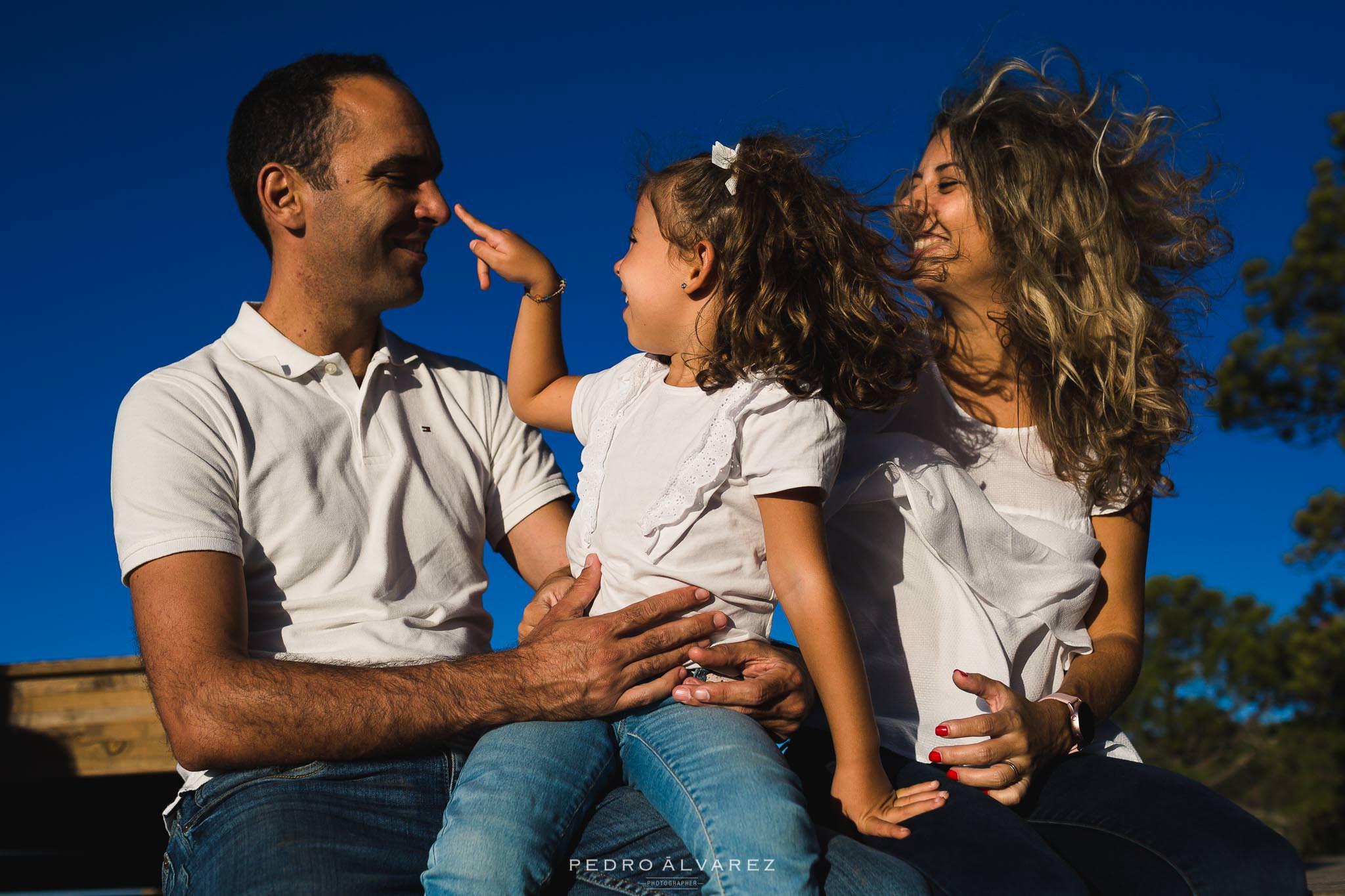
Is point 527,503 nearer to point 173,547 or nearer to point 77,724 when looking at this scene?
point 173,547

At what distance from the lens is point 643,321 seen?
243 centimetres

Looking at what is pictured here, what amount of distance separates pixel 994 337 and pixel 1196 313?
22.5 inches

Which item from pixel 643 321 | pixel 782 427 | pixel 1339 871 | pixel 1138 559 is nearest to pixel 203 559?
pixel 643 321

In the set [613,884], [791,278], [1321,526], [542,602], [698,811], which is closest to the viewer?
[698,811]

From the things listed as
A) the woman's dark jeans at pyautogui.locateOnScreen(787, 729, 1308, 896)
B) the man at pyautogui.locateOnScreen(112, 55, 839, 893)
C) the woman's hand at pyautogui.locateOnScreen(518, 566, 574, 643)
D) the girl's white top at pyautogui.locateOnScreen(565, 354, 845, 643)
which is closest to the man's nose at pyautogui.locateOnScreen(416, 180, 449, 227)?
the man at pyautogui.locateOnScreen(112, 55, 839, 893)

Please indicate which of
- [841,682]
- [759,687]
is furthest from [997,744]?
[759,687]

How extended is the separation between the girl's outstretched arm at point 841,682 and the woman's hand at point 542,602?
1.99 feet

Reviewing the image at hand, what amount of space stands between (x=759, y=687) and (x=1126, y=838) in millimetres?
747

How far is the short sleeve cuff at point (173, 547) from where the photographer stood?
7.26 ft

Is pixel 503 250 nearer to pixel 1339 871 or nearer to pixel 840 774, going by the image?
pixel 840 774

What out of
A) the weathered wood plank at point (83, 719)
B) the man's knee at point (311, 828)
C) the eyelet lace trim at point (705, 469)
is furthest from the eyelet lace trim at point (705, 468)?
the weathered wood plank at point (83, 719)

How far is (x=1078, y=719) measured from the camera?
238 centimetres

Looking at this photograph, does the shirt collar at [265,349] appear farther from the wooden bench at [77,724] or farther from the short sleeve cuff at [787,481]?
the wooden bench at [77,724]

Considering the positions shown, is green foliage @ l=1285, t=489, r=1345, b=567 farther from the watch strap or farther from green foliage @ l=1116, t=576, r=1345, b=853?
the watch strap
